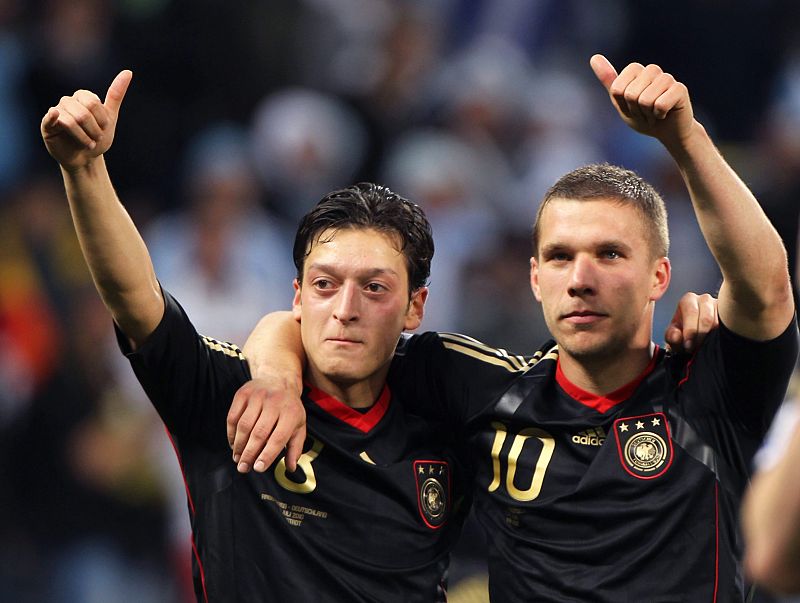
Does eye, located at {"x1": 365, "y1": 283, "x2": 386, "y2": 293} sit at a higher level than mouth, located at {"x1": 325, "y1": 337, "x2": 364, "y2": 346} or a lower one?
higher

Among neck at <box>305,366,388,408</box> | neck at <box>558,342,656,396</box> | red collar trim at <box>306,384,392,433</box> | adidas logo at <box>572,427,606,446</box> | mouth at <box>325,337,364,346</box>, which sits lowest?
red collar trim at <box>306,384,392,433</box>

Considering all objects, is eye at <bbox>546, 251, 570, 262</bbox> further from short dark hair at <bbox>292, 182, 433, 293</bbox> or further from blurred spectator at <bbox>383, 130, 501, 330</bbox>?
blurred spectator at <bbox>383, 130, 501, 330</bbox>

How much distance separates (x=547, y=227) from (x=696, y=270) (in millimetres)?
4813

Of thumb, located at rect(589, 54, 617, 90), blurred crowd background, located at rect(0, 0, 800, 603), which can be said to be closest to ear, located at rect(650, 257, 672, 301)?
thumb, located at rect(589, 54, 617, 90)

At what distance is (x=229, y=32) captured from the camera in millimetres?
8391

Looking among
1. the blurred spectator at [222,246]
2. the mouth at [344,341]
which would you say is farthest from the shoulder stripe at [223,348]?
the blurred spectator at [222,246]

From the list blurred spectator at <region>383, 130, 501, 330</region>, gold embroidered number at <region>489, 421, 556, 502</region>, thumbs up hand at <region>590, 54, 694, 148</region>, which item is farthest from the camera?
blurred spectator at <region>383, 130, 501, 330</region>

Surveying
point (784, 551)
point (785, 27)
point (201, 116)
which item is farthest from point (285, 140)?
point (784, 551)

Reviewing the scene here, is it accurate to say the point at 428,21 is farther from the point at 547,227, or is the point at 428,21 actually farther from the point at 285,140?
the point at 547,227

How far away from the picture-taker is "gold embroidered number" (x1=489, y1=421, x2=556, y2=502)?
10.7 feet

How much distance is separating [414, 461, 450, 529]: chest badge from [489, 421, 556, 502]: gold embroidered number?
134mm

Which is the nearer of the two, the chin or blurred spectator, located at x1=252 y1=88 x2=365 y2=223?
the chin

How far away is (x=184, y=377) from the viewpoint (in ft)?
10.3

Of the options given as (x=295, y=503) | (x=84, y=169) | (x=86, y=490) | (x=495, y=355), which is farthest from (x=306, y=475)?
(x=86, y=490)
